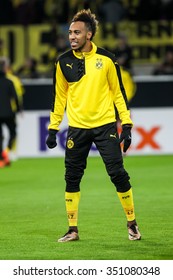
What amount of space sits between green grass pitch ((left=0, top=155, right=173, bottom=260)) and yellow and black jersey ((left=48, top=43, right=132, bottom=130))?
1.30 m

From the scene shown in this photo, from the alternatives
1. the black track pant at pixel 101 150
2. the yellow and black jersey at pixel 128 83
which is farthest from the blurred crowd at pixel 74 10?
the black track pant at pixel 101 150

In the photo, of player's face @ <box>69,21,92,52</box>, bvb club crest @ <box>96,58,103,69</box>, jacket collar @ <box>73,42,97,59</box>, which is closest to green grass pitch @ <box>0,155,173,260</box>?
bvb club crest @ <box>96,58,103,69</box>

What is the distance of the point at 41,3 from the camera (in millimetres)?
26125

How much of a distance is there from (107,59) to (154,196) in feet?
17.2

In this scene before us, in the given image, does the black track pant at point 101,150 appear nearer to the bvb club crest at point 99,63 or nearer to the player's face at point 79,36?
the bvb club crest at point 99,63

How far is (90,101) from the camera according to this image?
408 inches

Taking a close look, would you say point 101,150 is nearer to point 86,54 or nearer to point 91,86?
point 91,86

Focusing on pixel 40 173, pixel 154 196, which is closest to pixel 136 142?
pixel 40 173

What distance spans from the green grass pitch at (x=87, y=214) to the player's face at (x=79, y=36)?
2.02 meters

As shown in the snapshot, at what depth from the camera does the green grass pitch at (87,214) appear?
9891 millimetres

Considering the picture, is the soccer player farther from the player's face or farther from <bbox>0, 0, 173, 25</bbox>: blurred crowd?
<bbox>0, 0, 173, 25</bbox>: blurred crowd

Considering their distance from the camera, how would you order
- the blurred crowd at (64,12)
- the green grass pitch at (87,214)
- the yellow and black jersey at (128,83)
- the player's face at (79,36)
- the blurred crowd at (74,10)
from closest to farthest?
1. the green grass pitch at (87,214)
2. the player's face at (79,36)
3. the yellow and black jersey at (128,83)
4. the blurred crowd at (64,12)
5. the blurred crowd at (74,10)

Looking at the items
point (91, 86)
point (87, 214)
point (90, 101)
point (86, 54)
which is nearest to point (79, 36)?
point (86, 54)
